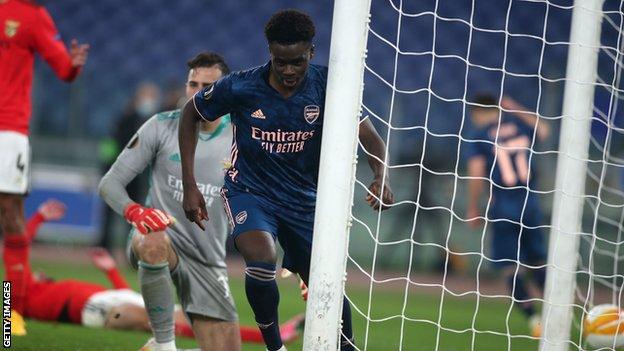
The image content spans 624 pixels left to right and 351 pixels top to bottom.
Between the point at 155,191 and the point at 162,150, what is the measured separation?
23cm

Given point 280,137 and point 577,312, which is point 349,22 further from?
point 577,312

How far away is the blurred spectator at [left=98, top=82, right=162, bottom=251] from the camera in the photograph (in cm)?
1102

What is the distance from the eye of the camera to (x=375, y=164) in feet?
14.0

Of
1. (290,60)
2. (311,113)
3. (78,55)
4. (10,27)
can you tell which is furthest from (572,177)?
(10,27)

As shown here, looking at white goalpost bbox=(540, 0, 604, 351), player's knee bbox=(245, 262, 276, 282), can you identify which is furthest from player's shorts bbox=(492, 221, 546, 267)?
player's knee bbox=(245, 262, 276, 282)

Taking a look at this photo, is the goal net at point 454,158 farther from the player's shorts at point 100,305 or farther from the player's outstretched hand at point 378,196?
the player's outstretched hand at point 378,196

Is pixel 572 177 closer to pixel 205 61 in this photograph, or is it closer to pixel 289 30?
pixel 289 30

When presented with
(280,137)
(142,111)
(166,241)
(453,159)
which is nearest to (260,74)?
(280,137)

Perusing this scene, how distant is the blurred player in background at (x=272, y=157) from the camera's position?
4.12m

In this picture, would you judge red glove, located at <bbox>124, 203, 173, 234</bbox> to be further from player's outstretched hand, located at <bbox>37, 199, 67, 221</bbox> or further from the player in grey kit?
player's outstretched hand, located at <bbox>37, 199, 67, 221</bbox>

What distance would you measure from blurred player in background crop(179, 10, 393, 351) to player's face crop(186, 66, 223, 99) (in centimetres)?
54

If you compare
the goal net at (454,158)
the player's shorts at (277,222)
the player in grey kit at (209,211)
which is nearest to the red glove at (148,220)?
the player's shorts at (277,222)

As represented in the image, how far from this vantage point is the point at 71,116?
13289mm

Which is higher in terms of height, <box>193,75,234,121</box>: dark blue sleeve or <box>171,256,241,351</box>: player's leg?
<box>193,75,234,121</box>: dark blue sleeve
